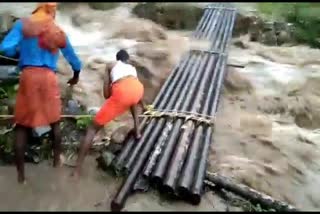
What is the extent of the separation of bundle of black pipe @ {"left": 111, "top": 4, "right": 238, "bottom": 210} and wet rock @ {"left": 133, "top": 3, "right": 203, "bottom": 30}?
3269mm

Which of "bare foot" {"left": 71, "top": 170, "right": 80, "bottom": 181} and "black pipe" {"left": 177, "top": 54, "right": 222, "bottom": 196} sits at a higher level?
"black pipe" {"left": 177, "top": 54, "right": 222, "bottom": 196}

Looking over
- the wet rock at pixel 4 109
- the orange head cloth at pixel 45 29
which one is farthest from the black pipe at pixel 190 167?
the wet rock at pixel 4 109

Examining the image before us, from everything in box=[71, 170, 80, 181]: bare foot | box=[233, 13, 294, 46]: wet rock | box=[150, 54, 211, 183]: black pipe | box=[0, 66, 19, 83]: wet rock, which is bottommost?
box=[233, 13, 294, 46]: wet rock

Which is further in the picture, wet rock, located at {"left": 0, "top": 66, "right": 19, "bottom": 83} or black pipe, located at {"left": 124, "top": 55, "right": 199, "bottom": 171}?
wet rock, located at {"left": 0, "top": 66, "right": 19, "bottom": 83}

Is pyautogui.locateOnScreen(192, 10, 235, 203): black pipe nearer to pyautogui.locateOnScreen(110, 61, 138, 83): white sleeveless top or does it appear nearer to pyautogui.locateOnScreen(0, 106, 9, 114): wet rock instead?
pyautogui.locateOnScreen(110, 61, 138, 83): white sleeveless top

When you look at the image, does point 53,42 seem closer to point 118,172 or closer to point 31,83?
point 31,83

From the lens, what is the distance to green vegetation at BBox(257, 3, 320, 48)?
8.41 meters

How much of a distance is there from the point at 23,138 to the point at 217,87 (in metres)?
2.54

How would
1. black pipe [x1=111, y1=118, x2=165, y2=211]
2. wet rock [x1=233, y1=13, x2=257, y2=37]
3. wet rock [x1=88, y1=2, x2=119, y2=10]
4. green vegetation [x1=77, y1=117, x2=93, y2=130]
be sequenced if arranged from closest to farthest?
black pipe [x1=111, y1=118, x2=165, y2=211]
green vegetation [x1=77, y1=117, x2=93, y2=130]
wet rock [x1=233, y1=13, x2=257, y2=37]
wet rock [x1=88, y1=2, x2=119, y2=10]

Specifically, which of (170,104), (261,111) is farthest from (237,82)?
(170,104)

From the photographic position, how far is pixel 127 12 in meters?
8.95

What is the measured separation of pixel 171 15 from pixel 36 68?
219 inches

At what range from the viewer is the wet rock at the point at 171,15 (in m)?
8.89

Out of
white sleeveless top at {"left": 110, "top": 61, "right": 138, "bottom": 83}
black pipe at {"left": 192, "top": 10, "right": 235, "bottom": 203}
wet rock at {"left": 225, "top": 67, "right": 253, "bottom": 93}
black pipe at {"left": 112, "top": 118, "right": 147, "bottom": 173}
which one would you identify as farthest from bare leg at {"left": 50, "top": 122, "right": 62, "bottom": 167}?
wet rock at {"left": 225, "top": 67, "right": 253, "bottom": 93}
